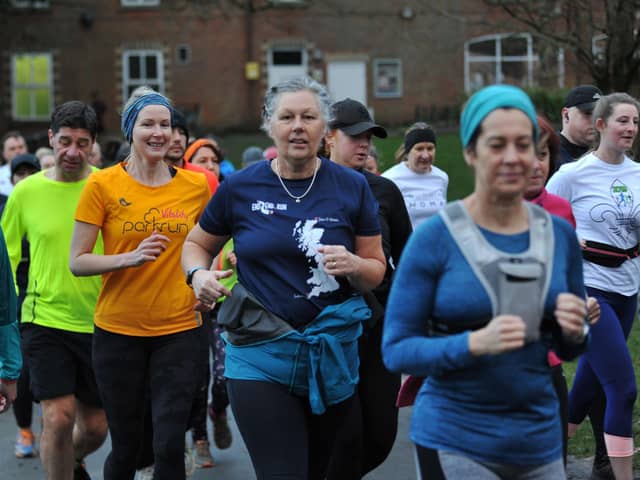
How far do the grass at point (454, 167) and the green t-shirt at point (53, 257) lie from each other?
2.23 m

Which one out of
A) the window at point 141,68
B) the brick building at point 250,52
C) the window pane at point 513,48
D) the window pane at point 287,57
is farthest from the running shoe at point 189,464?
the window at point 141,68

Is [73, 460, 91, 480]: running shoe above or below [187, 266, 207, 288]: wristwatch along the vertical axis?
below

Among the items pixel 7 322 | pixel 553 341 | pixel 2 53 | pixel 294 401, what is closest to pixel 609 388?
pixel 294 401

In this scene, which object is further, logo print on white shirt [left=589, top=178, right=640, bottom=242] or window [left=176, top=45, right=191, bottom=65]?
window [left=176, top=45, right=191, bottom=65]

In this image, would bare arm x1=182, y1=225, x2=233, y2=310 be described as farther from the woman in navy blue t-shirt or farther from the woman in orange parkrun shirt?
the woman in orange parkrun shirt

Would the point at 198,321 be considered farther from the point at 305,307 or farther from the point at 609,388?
the point at 609,388

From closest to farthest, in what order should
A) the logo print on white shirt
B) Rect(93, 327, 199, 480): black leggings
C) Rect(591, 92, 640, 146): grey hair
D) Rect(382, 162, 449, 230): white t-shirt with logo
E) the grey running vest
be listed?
1. the grey running vest
2. Rect(93, 327, 199, 480): black leggings
3. the logo print on white shirt
4. Rect(591, 92, 640, 146): grey hair
5. Rect(382, 162, 449, 230): white t-shirt with logo

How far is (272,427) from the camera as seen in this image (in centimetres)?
455

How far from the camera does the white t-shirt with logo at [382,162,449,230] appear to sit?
1073cm

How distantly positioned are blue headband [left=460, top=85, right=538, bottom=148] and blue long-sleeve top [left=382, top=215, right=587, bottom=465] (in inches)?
12.1

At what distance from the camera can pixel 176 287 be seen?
5746mm

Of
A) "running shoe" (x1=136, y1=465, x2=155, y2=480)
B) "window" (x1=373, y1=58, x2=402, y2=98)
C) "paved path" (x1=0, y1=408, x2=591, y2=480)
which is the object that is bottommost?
"paved path" (x1=0, y1=408, x2=591, y2=480)

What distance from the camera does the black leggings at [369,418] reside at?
18.5 ft

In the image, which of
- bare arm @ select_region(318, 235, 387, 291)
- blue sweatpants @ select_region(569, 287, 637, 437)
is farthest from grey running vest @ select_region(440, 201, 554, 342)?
blue sweatpants @ select_region(569, 287, 637, 437)
